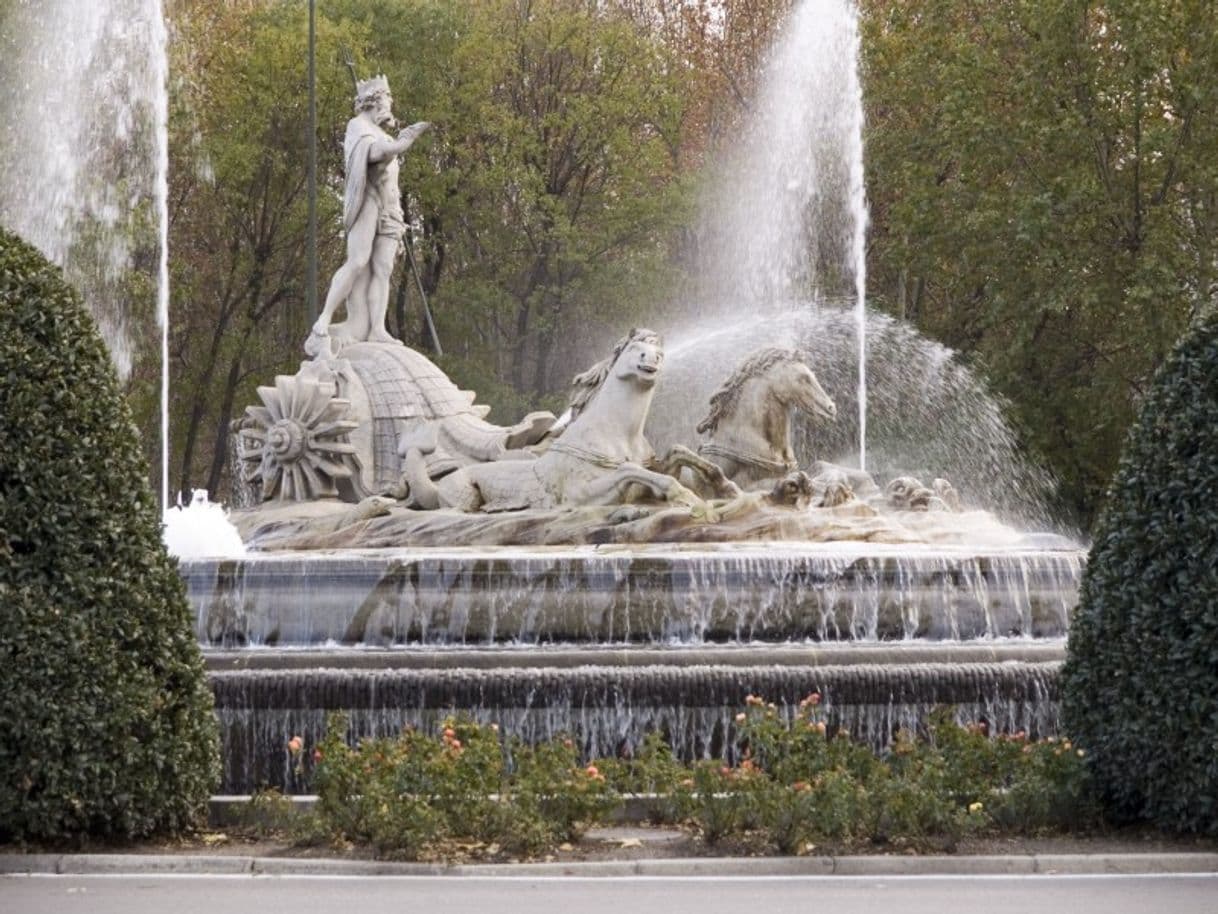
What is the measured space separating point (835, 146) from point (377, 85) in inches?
576

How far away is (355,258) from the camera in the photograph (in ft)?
72.3

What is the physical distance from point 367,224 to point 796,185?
15.9m

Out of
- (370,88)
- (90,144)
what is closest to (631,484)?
(370,88)

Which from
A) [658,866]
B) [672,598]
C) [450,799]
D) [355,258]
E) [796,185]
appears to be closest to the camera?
[658,866]

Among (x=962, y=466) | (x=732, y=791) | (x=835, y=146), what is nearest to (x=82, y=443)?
(x=732, y=791)

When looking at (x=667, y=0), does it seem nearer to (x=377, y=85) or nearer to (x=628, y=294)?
(x=628, y=294)

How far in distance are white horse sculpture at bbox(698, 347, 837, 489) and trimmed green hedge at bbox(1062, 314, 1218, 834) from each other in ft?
27.2

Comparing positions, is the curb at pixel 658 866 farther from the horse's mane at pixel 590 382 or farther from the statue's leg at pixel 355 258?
the statue's leg at pixel 355 258

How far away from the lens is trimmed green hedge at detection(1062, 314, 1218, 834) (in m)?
9.55

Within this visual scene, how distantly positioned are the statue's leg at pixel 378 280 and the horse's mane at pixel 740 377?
4652 mm

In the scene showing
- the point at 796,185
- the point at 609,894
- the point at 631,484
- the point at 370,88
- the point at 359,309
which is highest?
the point at 796,185

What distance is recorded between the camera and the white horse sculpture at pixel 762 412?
1852cm

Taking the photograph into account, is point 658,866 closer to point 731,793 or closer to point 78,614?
point 731,793

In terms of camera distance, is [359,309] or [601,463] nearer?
[601,463]
